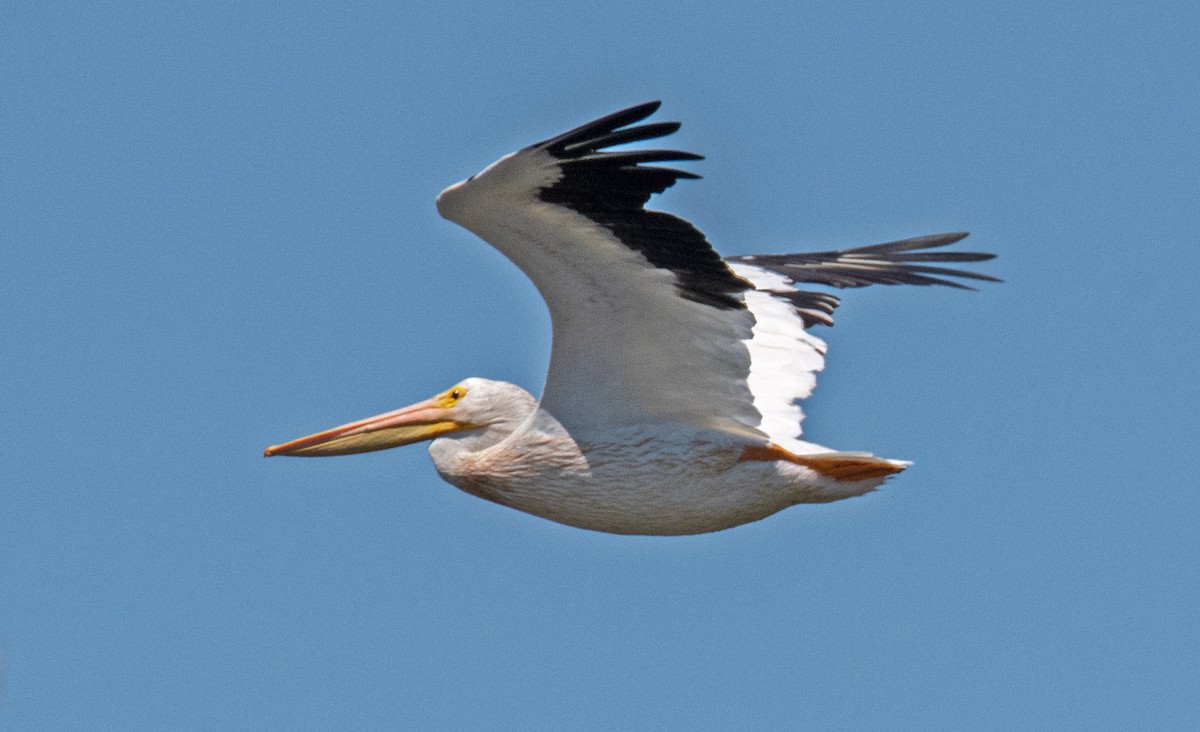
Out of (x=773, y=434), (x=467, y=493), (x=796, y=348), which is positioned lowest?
(x=467, y=493)

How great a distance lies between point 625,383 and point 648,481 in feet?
1.56

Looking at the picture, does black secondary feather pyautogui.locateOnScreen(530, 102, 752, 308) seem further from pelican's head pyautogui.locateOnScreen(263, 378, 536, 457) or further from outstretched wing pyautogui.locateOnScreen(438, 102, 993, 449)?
pelican's head pyautogui.locateOnScreen(263, 378, 536, 457)

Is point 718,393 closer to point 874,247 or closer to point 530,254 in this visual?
point 530,254

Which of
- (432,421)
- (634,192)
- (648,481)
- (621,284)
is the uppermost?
(634,192)

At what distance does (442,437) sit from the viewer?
30.9 ft

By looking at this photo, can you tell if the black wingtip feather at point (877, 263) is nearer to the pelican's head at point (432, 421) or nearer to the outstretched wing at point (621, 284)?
the outstretched wing at point (621, 284)

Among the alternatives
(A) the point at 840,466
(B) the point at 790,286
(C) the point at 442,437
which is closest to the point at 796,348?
(B) the point at 790,286

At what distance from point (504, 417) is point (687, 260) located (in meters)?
1.83

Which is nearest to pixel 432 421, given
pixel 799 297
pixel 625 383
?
pixel 625 383

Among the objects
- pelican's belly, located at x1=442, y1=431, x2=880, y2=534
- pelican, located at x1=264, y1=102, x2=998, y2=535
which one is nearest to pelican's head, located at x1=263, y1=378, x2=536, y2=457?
pelican, located at x1=264, y1=102, x2=998, y2=535

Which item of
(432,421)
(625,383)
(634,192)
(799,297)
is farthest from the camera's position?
(799,297)

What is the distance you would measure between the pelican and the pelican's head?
0.03ft

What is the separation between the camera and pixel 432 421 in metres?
9.49

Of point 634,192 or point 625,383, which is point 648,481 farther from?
point 634,192
